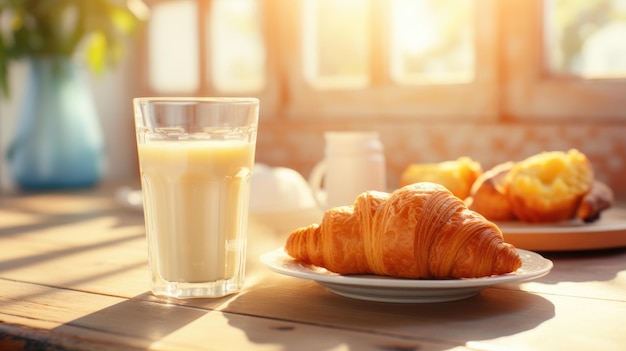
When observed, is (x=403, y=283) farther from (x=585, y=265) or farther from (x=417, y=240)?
(x=585, y=265)

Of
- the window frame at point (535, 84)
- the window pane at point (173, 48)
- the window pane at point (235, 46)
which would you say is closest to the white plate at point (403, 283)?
the window frame at point (535, 84)

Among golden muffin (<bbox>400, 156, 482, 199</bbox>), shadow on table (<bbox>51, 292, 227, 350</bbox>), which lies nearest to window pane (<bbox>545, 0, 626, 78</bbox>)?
golden muffin (<bbox>400, 156, 482, 199</bbox>)

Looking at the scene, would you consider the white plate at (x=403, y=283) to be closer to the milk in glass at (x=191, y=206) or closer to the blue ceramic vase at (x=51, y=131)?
the milk in glass at (x=191, y=206)

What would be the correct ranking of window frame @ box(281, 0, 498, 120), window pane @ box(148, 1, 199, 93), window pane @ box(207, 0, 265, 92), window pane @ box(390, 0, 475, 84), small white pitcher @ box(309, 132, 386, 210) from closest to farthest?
small white pitcher @ box(309, 132, 386, 210) → window frame @ box(281, 0, 498, 120) → window pane @ box(390, 0, 475, 84) → window pane @ box(207, 0, 265, 92) → window pane @ box(148, 1, 199, 93)

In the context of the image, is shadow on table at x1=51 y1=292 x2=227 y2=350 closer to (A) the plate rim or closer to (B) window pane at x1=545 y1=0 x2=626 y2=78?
(A) the plate rim

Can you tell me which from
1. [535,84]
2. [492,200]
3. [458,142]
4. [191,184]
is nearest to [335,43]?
[458,142]

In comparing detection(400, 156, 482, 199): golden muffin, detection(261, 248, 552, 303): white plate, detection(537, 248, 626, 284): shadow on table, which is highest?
detection(400, 156, 482, 199): golden muffin

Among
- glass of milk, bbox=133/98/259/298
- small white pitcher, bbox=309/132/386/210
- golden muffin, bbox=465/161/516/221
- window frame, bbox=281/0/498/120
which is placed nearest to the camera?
glass of milk, bbox=133/98/259/298

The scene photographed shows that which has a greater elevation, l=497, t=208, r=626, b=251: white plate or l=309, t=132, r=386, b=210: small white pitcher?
l=309, t=132, r=386, b=210: small white pitcher
